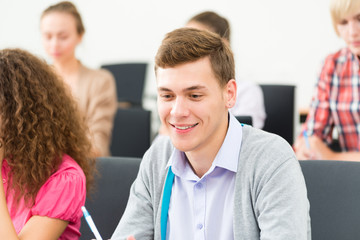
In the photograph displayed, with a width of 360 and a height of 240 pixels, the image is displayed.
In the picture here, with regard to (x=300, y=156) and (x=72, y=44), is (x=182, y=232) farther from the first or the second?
(x=72, y=44)

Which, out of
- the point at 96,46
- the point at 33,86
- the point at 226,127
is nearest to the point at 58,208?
the point at 33,86

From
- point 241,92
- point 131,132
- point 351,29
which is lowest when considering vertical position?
point 131,132

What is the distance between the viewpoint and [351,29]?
2.17 meters

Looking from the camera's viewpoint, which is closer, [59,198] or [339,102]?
[59,198]

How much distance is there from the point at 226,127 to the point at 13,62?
668 millimetres

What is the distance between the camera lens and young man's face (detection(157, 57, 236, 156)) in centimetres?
132

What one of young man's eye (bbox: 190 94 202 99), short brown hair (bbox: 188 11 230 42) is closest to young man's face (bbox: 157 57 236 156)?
young man's eye (bbox: 190 94 202 99)

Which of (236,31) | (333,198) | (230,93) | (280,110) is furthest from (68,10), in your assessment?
(236,31)

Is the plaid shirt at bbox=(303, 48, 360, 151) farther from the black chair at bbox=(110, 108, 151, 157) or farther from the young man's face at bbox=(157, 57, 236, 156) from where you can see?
the young man's face at bbox=(157, 57, 236, 156)

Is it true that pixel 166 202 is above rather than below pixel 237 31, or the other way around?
below

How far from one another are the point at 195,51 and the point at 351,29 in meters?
1.11

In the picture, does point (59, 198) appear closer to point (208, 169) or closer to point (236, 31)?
point (208, 169)

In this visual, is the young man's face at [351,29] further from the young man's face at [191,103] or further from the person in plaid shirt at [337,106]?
the young man's face at [191,103]

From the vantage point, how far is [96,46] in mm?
5492
